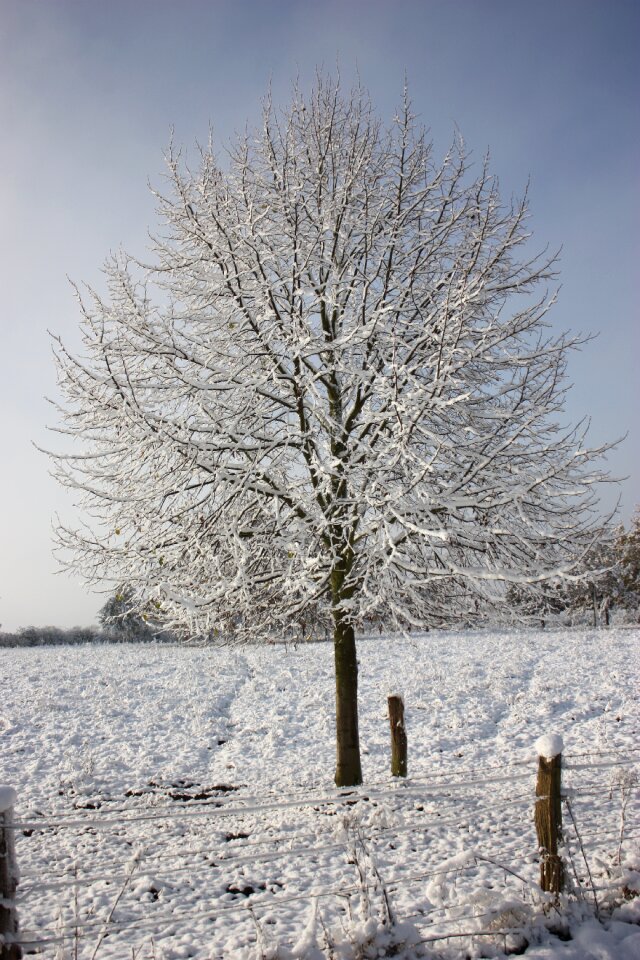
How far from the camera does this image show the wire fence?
12.0ft

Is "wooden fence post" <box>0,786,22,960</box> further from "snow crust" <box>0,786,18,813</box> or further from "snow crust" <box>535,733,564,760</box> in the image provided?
"snow crust" <box>535,733,564,760</box>

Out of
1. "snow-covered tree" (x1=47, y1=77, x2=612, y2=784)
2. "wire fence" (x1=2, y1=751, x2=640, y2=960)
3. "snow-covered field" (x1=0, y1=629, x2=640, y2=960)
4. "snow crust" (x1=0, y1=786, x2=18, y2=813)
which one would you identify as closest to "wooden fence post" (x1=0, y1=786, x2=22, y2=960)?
"snow crust" (x1=0, y1=786, x2=18, y2=813)

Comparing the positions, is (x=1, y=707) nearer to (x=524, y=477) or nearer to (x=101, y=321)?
(x=101, y=321)

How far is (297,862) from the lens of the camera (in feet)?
18.0

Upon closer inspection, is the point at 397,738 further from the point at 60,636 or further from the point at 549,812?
the point at 60,636

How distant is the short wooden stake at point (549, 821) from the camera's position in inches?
151

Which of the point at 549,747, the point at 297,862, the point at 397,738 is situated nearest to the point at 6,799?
the point at 549,747

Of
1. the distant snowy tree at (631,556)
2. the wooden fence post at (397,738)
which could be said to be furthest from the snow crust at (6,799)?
the distant snowy tree at (631,556)

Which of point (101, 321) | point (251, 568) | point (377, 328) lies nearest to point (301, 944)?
point (251, 568)

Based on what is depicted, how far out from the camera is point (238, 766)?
941 centimetres

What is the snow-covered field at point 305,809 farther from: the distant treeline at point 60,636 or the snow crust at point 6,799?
the distant treeline at point 60,636

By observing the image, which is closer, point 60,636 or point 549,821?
point 549,821

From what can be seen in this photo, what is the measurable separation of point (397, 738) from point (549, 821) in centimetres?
431

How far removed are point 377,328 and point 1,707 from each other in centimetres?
1205
